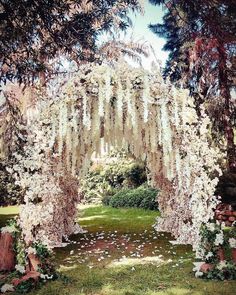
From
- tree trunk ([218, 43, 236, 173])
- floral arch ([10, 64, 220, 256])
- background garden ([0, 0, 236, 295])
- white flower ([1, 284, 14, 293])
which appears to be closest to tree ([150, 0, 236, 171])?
tree trunk ([218, 43, 236, 173])

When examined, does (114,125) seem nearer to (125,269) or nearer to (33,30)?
(125,269)

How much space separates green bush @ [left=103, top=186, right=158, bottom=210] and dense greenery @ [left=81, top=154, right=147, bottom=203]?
1142 mm

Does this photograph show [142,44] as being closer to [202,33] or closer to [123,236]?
[202,33]

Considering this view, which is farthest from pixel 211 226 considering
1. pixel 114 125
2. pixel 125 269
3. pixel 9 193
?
pixel 9 193

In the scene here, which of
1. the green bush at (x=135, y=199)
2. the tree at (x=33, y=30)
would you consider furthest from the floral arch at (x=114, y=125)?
the green bush at (x=135, y=199)

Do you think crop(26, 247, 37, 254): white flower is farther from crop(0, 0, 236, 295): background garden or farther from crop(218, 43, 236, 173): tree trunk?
crop(218, 43, 236, 173): tree trunk

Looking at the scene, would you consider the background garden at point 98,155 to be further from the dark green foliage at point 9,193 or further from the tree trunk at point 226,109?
the dark green foliage at point 9,193

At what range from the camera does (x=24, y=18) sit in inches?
303

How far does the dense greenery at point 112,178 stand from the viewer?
20812mm

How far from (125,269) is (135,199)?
10.5 metres

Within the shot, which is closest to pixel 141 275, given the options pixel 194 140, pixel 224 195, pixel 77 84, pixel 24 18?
pixel 194 140

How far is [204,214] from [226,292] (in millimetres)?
1854

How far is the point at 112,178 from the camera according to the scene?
21781mm

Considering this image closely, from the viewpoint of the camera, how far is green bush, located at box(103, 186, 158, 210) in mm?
16781
